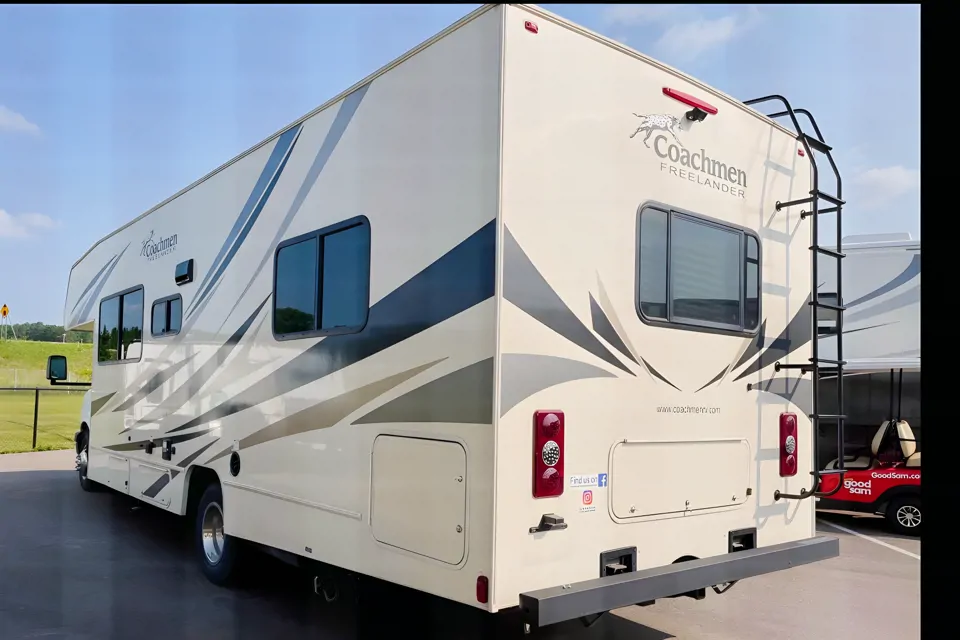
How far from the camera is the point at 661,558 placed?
375cm

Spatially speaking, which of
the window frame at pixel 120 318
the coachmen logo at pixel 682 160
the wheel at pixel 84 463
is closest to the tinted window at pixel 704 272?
the coachmen logo at pixel 682 160

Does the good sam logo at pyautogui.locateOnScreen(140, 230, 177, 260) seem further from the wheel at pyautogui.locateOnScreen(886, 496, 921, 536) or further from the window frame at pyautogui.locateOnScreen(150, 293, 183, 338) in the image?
the wheel at pyautogui.locateOnScreen(886, 496, 921, 536)

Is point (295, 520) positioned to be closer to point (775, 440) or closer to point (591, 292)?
point (591, 292)

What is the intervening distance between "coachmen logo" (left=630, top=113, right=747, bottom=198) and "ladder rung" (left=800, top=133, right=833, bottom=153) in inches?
27.9

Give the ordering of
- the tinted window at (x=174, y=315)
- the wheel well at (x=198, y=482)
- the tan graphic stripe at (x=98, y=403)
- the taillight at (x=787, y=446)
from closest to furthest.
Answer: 1. the taillight at (x=787, y=446)
2. the wheel well at (x=198, y=482)
3. the tinted window at (x=174, y=315)
4. the tan graphic stripe at (x=98, y=403)

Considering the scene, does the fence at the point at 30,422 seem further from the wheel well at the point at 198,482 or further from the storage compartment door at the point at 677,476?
the storage compartment door at the point at 677,476

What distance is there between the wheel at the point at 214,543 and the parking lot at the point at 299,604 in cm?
15

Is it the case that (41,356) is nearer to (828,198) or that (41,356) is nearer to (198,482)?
(198,482)

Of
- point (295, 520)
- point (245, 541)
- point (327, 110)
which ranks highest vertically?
point (327, 110)

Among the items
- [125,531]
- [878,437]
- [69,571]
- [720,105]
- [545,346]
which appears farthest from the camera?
[878,437]

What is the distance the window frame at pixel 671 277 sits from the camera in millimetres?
3777

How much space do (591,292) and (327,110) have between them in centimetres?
200

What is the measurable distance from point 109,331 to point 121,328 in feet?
1.58

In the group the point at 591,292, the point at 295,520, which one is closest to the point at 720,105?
the point at 591,292
